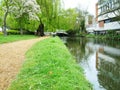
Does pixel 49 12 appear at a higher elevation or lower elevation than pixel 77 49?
higher

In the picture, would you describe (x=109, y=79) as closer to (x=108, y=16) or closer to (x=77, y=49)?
(x=77, y=49)

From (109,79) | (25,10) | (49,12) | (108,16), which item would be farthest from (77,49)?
(108,16)

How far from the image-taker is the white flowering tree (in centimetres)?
3618

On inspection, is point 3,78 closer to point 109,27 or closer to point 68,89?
point 68,89

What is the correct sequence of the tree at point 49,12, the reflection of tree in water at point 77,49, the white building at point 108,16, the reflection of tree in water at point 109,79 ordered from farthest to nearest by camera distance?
the white building at point 108,16
the tree at point 49,12
the reflection of tree in water at point 77,49
the reflection of tree in water at point 109,79

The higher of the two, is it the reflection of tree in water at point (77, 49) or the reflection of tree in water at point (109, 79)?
the reflection of tree in water at point (109, 79)

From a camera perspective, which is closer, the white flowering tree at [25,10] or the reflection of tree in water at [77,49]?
the reflection of tree in water at [77,49]

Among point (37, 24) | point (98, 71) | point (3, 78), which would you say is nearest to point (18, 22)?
point (37, 24)

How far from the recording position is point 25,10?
126 ft

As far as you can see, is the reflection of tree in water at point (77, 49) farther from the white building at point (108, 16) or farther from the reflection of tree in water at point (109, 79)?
the white building at point (108, 16)

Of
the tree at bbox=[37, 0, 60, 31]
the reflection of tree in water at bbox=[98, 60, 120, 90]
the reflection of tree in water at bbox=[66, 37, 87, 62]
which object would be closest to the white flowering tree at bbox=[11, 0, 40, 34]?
the tree at bbox=[37, 0, 60, 31]

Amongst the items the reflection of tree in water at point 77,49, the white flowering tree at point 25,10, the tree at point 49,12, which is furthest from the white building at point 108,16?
the reflection of tree in water at point 77,49

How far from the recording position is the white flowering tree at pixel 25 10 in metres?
36.2

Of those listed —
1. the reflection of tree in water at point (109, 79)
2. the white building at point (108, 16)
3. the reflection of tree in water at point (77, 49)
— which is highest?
the white building at point (108, 16)
